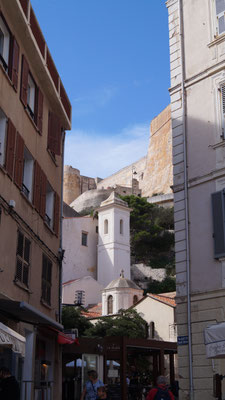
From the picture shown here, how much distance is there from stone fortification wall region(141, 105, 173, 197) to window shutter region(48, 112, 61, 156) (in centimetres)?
7626

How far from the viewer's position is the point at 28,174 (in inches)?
596

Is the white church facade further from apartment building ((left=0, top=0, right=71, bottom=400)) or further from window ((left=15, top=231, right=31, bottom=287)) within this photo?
window ((left=15, top=231, right=31, bottom=287))

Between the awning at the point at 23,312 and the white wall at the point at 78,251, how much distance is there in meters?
49.1

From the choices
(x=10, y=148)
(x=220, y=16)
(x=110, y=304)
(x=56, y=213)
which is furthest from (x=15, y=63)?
(x=110, y=304)

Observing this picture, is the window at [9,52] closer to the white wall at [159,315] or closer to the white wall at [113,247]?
the white wall at [159,315]

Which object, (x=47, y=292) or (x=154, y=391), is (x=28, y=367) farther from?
(x=154, y=391)

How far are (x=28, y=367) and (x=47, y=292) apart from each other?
288 cm

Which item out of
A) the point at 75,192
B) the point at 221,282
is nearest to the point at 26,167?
the point at 221,282

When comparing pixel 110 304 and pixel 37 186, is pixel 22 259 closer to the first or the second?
pixel 37 186

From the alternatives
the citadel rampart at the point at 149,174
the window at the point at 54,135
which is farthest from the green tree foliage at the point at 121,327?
the citadel rampart at the point at 149,174

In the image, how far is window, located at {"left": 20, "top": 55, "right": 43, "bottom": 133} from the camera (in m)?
14.6

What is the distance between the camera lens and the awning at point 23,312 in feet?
36.6

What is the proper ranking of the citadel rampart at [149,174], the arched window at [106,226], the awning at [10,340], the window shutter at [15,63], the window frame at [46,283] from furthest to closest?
the citadel rampart at [149,174]
the arched window at [106,226]
the window frame at [46,283]
the window shutter at [15,63]
the awning at [10,340]

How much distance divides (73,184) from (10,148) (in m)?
97.4
